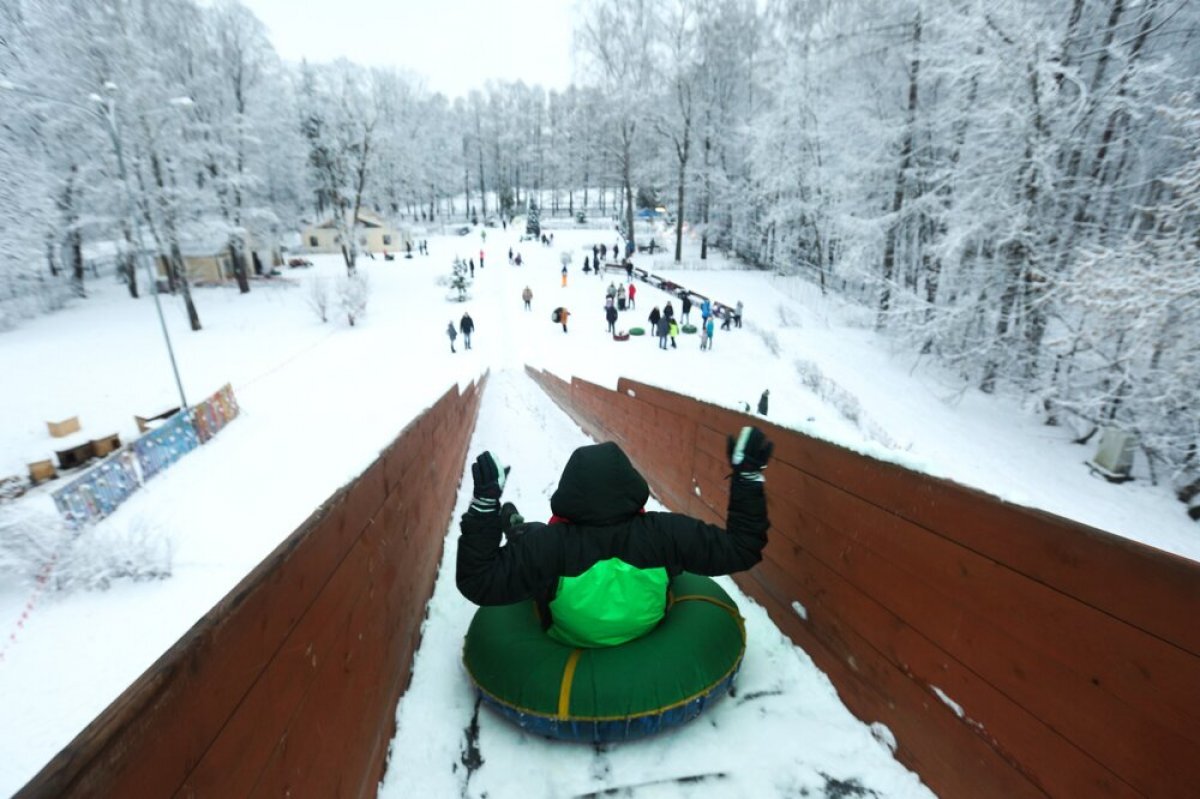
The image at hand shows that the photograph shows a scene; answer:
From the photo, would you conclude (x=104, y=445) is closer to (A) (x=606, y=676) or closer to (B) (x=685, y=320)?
(A) (x=606, y=676)

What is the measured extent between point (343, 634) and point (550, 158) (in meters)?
82.4

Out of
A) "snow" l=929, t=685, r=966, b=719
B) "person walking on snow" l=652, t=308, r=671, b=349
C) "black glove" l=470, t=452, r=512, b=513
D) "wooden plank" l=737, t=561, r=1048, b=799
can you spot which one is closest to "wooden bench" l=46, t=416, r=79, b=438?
"person walking on snow" l=652, t=308, r=671, b=349

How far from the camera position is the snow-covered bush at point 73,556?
23.8ft

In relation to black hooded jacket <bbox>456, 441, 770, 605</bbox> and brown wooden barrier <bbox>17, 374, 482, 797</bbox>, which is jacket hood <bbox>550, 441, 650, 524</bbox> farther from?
brown wooden barrier <bbox>17, 374, 482, 797</bbox>

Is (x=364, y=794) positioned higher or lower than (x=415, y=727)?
higher

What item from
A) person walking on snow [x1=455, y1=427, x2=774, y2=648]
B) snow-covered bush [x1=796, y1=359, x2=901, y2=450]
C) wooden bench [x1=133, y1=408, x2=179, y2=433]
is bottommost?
wooden bench [x1=133, y1=408, x2=179, y2=433]

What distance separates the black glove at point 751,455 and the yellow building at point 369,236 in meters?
50.4

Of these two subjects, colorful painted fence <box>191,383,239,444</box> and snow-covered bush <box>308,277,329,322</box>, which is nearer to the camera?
colorful painted fence <box>191,383,239,444</box>

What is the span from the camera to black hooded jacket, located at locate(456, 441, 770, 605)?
2467 mm

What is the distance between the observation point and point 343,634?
200 centimetres

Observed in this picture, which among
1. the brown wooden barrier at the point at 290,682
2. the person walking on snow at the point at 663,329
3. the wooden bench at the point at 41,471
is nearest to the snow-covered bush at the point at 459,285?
the person walking on snow at the point at 663,329

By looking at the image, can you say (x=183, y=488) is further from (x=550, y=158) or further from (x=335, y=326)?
(x=550, y=158)

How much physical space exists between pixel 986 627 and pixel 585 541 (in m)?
1.57

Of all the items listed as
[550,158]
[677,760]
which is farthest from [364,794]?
[550,158]
